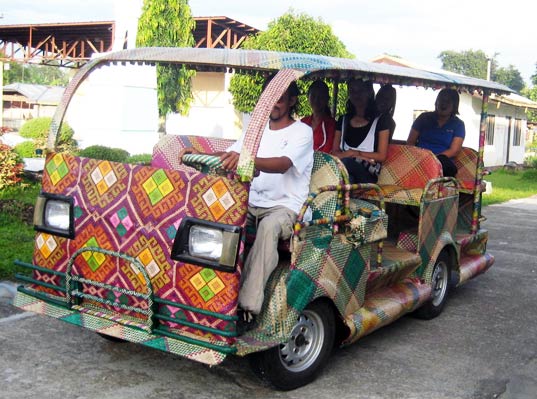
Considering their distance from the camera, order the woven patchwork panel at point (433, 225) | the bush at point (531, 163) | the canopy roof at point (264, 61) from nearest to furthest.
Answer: the canopy roof at point (264, 61), the woven patchwork panel at point (433, 225), the bush at point (531, 163)

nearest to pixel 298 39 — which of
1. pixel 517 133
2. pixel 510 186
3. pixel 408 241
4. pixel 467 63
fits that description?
pixel 510 186

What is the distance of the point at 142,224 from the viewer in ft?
14.3

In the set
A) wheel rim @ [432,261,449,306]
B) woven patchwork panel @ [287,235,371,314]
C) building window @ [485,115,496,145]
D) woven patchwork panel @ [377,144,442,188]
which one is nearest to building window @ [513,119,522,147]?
building window @ [485,115,496,145]

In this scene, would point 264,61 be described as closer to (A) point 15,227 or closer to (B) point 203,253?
(B) point 203,253

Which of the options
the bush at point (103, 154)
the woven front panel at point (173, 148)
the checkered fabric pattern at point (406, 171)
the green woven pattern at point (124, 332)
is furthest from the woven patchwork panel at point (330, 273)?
the bush at point (103, 154)

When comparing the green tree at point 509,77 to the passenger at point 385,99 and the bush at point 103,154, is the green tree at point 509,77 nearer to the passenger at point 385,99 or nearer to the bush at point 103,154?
the bush at point 103,154

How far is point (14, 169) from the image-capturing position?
38.5ft

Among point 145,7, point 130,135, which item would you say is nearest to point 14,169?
point 130,135

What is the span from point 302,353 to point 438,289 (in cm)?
238

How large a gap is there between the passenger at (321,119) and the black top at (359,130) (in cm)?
28

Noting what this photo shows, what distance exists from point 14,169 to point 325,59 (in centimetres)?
831

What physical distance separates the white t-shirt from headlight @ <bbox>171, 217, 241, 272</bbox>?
749 millimetres

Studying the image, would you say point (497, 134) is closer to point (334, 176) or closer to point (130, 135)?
point (130, 135)

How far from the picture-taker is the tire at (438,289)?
21.2 ft
